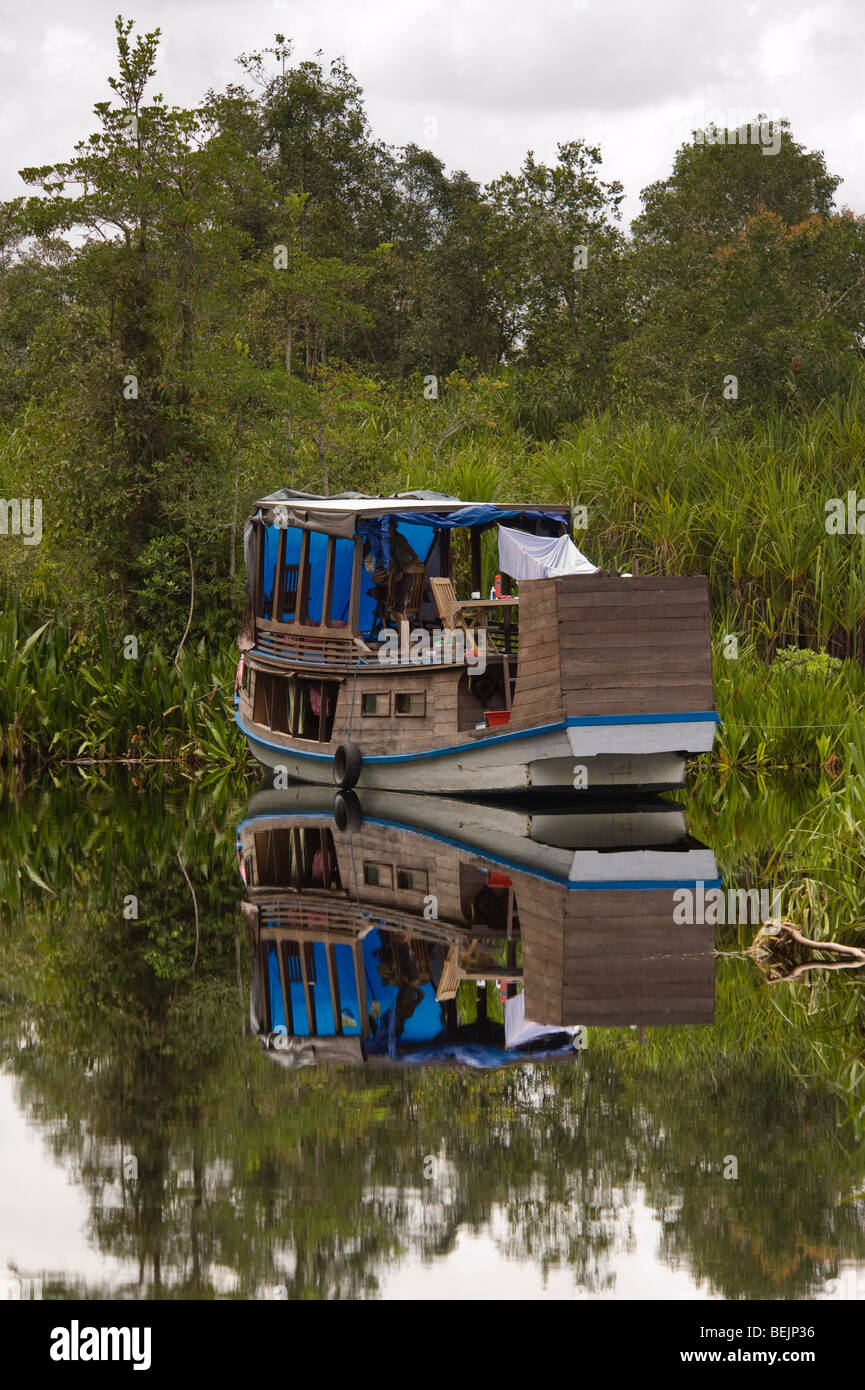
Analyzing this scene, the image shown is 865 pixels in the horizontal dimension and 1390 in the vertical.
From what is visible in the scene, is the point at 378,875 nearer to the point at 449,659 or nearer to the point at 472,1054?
the point at 449,659

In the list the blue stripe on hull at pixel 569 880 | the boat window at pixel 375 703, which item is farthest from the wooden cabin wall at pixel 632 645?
the boat window at pixel 375 703

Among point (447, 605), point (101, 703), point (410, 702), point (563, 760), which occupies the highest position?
point (447, 605)

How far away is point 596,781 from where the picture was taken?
704 inches

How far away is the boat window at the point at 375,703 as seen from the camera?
19141mm

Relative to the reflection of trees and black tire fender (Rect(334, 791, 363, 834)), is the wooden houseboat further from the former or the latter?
the reflection of trees

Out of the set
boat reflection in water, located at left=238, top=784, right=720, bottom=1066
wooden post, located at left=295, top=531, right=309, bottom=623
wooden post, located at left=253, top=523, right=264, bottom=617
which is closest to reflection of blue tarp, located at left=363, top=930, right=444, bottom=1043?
boat reflection in water, located at left=238, top=784, right=720, bottom=1066

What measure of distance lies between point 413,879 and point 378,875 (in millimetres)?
414

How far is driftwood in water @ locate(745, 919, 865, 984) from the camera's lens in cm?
922

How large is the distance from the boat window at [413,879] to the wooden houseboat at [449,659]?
3.59 m

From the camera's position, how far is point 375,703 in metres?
19.3

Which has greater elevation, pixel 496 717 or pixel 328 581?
pixel 328 581

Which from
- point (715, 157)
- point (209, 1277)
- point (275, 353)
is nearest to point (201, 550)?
point (275, 353)

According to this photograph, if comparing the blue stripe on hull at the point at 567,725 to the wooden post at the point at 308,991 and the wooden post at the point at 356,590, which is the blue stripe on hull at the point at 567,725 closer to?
the wooden post at the point at 356,590

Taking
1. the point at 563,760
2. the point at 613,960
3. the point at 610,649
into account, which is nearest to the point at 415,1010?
the point at 613,960
